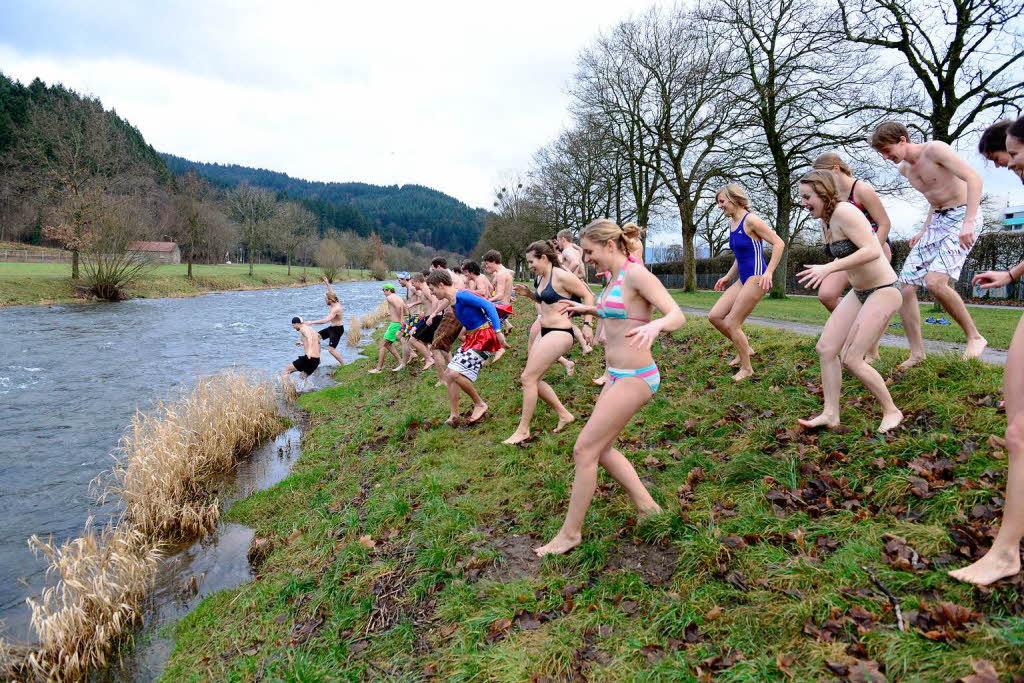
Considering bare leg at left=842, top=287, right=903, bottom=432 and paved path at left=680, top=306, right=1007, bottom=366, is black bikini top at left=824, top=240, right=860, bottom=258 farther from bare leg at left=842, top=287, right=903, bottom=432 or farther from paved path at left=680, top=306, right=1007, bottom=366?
paved path at left=680, top=306, right=1007, bottom=366

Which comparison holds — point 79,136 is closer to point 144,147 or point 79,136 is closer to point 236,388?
point 236,388

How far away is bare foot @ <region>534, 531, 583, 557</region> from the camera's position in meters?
4.27

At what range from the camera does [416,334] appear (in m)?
11.7

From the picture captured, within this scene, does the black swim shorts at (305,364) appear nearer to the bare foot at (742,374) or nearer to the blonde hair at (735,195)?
the bare foot at (742,374)

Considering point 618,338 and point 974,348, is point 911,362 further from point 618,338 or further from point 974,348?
point 618,338

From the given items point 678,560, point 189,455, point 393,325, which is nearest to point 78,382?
point 393,325

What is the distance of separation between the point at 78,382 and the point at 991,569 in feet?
58.2

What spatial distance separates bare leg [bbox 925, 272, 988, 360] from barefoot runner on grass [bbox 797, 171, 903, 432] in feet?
3.02

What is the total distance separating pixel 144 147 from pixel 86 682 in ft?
304

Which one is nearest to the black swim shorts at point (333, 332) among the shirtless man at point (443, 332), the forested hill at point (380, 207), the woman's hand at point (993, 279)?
the shirtless man at point (443, 332)

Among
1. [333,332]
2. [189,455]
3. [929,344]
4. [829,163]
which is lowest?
[189,455]

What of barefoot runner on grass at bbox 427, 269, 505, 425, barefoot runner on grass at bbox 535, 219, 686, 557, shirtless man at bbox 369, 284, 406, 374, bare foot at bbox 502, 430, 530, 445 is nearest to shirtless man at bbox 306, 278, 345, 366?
shirtless man at bbox 369, 284, 406, 374

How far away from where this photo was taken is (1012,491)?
2.68 metres

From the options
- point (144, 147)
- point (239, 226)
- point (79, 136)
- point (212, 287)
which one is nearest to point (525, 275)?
point (212, 287)
